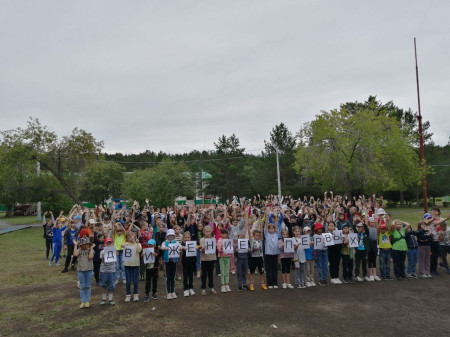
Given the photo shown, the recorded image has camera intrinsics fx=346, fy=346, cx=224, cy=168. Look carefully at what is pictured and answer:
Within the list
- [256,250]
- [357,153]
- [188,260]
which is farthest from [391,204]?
[188,260]

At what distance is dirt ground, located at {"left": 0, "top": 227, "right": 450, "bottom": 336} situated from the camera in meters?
6.88

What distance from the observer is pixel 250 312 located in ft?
25.9

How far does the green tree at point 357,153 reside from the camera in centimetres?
3406

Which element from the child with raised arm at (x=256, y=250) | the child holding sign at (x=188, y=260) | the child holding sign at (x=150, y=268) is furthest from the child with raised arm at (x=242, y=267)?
the child holding sign at (x=150, y=268)

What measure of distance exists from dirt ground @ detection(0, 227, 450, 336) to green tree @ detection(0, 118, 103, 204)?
2429 centimetres

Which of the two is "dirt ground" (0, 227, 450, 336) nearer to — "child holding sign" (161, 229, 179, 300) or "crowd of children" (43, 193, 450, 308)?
"child holding sign" (161, 229, 179, 300)

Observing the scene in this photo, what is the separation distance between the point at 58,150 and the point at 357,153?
95.9ft

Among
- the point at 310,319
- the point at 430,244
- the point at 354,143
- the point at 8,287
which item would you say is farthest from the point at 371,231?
the point at 354,143

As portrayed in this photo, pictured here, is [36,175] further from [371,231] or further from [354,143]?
[371,231]

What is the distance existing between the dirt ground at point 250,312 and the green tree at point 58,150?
24292mm

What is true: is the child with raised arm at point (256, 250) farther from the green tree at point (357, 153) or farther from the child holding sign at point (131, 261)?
the green tree at point (357, 153)

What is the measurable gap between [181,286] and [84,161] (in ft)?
86.8

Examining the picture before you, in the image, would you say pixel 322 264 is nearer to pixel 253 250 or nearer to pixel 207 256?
pixel 253 250

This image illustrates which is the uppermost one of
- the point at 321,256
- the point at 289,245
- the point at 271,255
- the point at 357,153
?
the point at 357,153
